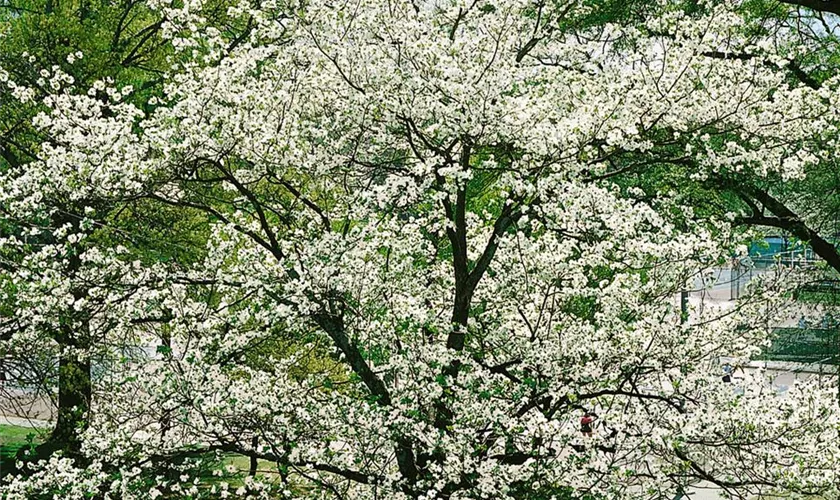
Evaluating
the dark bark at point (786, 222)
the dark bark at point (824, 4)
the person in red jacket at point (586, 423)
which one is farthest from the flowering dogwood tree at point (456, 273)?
the dark bark at point (786, 222)

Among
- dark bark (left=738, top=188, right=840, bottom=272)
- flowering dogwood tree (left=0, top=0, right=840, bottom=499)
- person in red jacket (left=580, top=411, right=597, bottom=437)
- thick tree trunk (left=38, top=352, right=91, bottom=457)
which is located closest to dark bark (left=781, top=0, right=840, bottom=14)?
flowering dogwood tree (left=0, top=0, right=840, bottom=499)

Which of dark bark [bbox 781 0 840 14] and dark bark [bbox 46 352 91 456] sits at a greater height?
dark bark [bbox 781 0 840 14]

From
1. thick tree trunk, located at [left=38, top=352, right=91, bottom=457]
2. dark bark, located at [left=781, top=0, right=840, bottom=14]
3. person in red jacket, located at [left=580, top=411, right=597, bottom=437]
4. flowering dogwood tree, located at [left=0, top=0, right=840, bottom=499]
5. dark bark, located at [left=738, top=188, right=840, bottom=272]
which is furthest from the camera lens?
dark bark, located at [left=738, top=188, right=840, bottom=272]

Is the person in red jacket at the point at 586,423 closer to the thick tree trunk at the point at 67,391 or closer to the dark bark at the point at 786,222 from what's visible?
the dark bark at the point at 786,222

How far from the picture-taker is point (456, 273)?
6.25 meters

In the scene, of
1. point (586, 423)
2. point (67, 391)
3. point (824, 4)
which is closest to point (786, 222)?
point (824, 4)

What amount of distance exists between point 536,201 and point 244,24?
7.36 metres

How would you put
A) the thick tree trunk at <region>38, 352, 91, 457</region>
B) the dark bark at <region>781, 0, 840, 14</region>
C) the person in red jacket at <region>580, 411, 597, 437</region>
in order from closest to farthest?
the dark bark at <region>781, 0, 840, 14</region> → the person in red jacket at <region>580, 411, 597, 437</region> → the thick tree trunk at <region>38, 352, 91, 457</region>

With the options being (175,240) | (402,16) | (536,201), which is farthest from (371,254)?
(175,240)

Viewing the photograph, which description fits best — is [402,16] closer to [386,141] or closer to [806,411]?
[386,141]

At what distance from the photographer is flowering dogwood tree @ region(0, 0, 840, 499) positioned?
17.5 ft

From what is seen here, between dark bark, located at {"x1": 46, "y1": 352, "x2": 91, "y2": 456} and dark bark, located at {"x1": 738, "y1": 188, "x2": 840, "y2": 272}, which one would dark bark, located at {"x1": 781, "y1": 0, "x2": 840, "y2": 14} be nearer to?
dark bark, located at {"x1": 738, "y1": 188, "x2": 840, "y2": 272}

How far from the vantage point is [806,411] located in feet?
18.6

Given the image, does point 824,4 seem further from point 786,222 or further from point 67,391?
point 67,391
